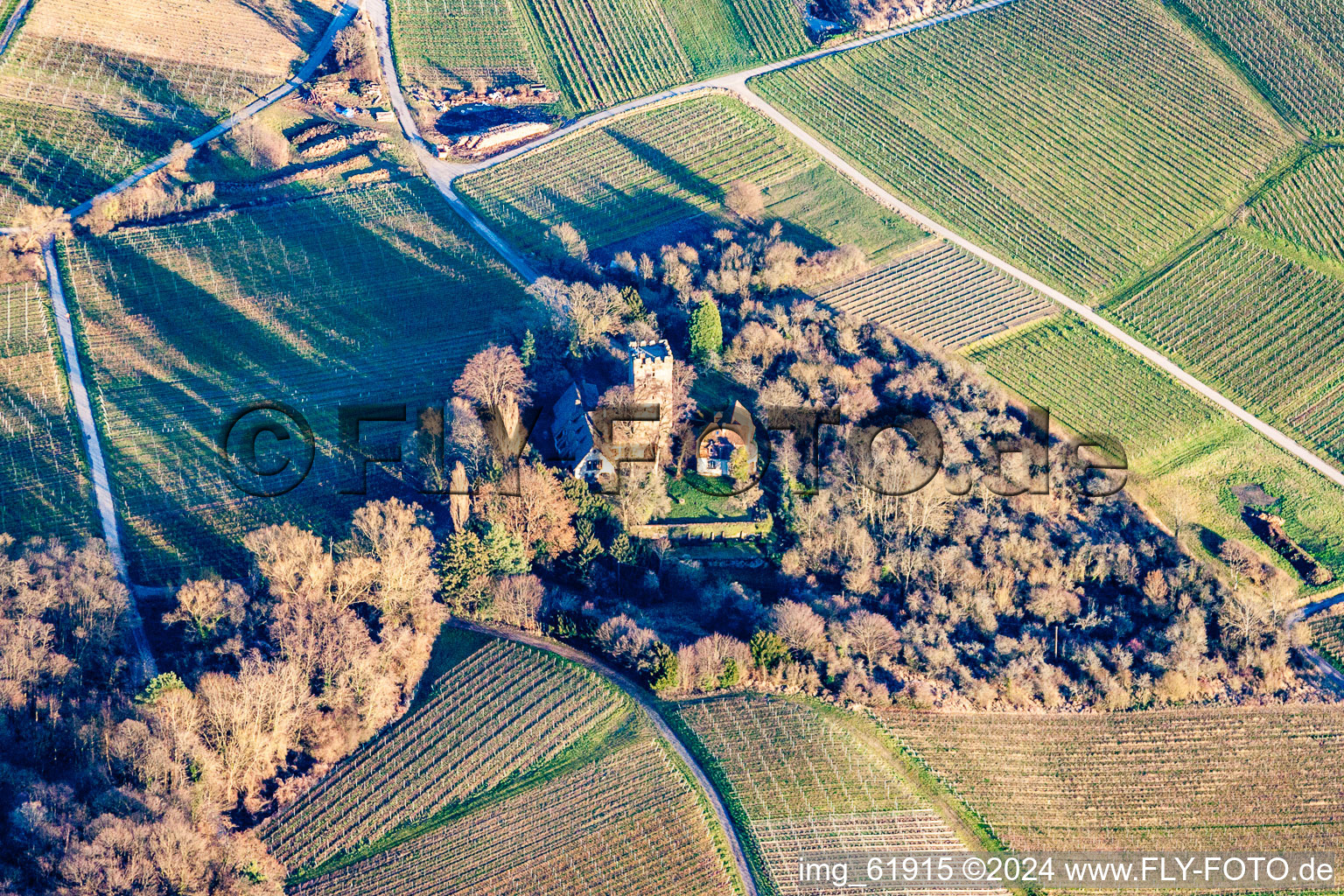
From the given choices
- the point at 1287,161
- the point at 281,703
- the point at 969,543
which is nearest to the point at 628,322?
the point at 969,543

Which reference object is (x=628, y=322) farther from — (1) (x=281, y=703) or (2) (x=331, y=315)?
(1) (x=281, y=703)

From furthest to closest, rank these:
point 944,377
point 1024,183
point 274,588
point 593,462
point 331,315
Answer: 1. point 1024,183
2. point 331,315
3. point 944,377
4. point 593,462
5. point 274,588

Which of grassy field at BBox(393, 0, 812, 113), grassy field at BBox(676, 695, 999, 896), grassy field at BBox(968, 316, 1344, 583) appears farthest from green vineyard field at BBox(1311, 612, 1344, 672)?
grassy field at BBox(393, 0, 812, 113)

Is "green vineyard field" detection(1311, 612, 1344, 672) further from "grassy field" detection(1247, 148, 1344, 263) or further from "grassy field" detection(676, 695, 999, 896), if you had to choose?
"grassy field" detection(1247, 148, 1344, 263)

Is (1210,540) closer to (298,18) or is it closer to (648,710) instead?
(648,710)

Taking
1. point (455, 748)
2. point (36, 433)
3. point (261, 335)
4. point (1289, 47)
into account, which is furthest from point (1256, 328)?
point (36, 433)

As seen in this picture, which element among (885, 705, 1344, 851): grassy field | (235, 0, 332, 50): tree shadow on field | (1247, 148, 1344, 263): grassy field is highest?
(235, 0, 332, 50): tree shadow on field
